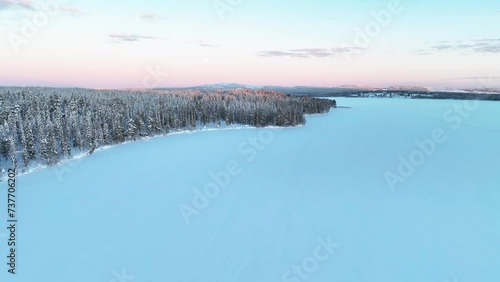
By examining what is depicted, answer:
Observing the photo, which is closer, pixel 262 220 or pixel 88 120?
pixel 262 220

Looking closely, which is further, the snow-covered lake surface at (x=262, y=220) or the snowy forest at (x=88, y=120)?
the snowy forest at (x=88, y=120)

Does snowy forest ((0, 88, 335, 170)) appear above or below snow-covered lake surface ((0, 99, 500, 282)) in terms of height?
above

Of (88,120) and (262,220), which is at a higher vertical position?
(88,120)

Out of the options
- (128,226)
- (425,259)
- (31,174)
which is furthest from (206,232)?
(31,174)

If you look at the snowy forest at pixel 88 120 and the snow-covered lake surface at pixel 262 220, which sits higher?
the snowy forest at pixel 88 120

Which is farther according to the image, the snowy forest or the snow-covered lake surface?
the snowy forest
